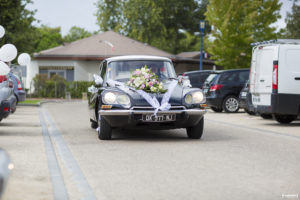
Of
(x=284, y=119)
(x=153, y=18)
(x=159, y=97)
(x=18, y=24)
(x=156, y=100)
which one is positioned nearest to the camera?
(x=156, y=100)

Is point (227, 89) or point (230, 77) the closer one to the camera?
point (227, 89)

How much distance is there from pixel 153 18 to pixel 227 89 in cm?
4301

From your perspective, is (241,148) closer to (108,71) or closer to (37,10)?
(108,71)

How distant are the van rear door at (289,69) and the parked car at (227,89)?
7176 millimetres

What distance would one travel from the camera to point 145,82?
10281mm

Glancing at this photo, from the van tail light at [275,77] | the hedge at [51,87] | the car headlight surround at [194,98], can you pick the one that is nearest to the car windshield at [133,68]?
the car headlight surround at [194,98]

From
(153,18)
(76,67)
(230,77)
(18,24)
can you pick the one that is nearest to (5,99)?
(230,77)

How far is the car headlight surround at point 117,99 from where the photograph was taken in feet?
32.3

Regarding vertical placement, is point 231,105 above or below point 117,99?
below

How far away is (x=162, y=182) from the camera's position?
19.9 feet

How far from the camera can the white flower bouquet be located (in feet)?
33.5

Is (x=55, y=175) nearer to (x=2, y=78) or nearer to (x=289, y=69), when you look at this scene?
(x=2, y=78)

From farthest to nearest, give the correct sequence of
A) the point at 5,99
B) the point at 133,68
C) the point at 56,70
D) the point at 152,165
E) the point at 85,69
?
the point at 85,69 < the point at 56,70 < the point at 133,68 < the point at 5,99 < the point at 152,165

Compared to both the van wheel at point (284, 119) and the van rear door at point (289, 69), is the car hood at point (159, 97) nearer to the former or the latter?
the van rear door at point (289, 69)
